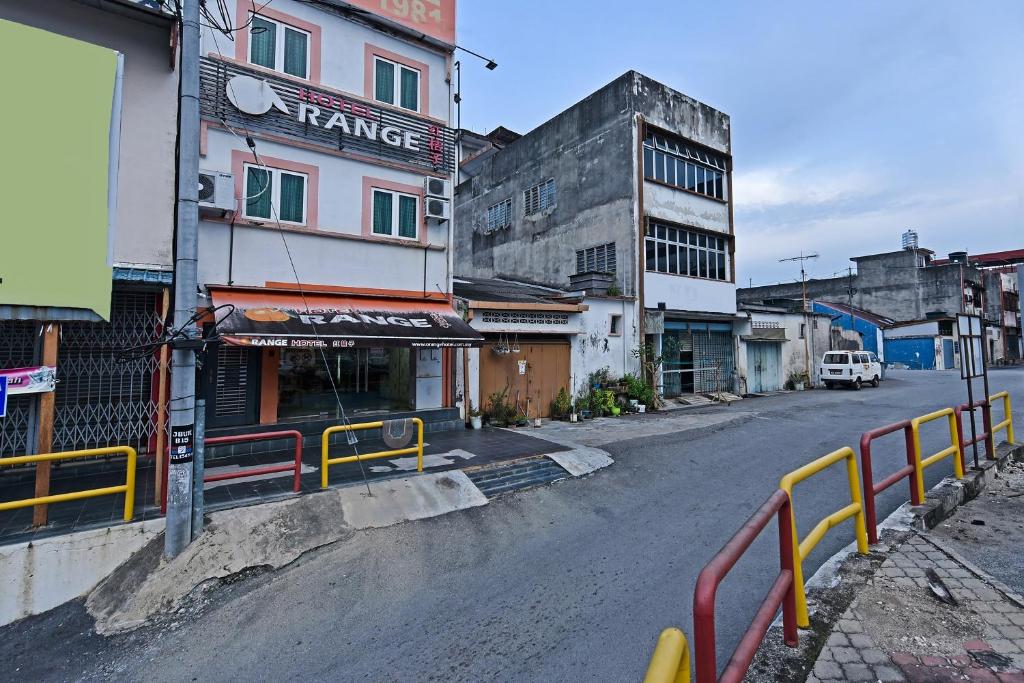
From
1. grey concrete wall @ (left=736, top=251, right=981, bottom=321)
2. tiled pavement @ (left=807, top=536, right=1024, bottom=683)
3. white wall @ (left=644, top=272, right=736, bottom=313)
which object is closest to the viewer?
tiled pavement @ (left=807, top=536, right=1024, bottom=683)

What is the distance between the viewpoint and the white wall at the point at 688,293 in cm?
1791

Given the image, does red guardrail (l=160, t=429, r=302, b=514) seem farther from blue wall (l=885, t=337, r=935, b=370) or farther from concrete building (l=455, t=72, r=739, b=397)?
blue wall (l=885, t=337, r=935, b=370)

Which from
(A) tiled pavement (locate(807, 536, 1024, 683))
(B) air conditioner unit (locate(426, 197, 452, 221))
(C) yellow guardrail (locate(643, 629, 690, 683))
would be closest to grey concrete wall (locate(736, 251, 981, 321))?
(B) air conditioner unit (locate(426, 197, 452, 221))

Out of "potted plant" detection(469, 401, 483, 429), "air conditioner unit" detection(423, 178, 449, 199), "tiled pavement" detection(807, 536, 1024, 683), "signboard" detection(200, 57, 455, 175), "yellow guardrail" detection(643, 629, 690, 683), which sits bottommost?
"tiled pavement" detection(807, 536, 1024, 683)

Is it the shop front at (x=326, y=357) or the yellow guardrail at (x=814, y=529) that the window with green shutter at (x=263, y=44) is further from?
the yellow guardrail at (x=814, y=529)

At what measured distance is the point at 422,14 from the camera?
12.3 metres

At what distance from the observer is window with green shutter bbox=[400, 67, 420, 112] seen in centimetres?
1211

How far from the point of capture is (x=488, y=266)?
2588 cm

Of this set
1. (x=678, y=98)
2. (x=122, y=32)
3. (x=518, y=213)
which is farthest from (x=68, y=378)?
(x=678, y=98)

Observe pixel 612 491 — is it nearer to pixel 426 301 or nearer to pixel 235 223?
pixel 426 301

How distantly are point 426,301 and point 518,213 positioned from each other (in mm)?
13320

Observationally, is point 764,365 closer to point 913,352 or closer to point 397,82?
point 397,82

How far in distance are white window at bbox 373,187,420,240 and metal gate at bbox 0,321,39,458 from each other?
645 centimetres

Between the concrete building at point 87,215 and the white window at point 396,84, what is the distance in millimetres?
4644
